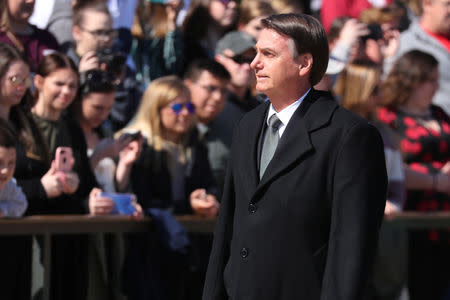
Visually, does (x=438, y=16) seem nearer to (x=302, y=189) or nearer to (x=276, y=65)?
(x=276, y=65)

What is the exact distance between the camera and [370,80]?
751cm

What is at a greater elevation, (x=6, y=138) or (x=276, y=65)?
(x=276, y=65)

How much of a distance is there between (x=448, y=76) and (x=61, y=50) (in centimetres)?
367

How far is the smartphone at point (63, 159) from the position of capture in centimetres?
536

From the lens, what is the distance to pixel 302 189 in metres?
3.22

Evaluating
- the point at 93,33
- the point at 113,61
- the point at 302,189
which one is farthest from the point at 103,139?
the point at 302,189

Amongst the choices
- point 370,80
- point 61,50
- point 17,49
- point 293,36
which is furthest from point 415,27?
point 293,36

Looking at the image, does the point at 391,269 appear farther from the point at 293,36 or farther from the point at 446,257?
the point at 293,36

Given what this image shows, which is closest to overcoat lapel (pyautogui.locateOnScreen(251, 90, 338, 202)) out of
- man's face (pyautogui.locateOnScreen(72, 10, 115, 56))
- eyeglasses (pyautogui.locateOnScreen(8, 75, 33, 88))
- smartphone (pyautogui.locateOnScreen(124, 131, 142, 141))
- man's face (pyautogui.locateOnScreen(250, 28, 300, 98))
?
man's face (pyautogui.locateOnScreen(250, 28, 300, 98))

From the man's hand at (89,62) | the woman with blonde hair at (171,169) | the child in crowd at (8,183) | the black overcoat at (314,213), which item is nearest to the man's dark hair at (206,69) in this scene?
the woman with blonde hair at (171,169)

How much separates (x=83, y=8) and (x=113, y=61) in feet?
2.17

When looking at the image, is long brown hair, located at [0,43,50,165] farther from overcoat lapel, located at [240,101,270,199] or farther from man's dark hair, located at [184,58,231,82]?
overcoat lapel, located at [240,101,270,199]

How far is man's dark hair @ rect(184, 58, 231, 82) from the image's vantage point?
271 inches

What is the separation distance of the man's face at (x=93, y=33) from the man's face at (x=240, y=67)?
3.68ft
